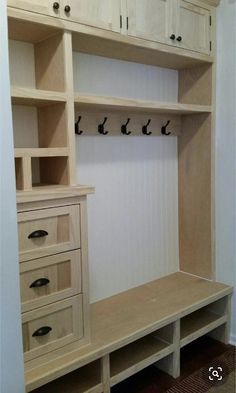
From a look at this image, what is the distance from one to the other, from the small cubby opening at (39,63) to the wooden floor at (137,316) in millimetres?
1225

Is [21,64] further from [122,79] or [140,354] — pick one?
[140,354]

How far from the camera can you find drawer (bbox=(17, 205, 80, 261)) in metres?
1.49

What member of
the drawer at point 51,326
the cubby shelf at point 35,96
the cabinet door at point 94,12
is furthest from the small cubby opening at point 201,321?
the cabinet door at point 94,12

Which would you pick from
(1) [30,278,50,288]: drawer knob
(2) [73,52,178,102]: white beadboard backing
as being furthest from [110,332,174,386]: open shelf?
(2) [73,52,178,102]: white beadboard backing

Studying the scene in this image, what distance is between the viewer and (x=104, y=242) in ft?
7.43

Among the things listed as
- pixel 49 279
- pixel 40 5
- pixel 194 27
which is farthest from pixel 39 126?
pixel 194 27

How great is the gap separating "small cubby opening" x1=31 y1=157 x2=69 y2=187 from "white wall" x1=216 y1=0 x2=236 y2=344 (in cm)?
119

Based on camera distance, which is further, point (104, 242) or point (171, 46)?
point (104, 242)

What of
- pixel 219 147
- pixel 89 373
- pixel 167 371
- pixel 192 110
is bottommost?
pixel 167 371

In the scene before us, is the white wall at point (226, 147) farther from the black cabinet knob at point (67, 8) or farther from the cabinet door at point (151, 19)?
the black cabinet knob at point (67, 8)

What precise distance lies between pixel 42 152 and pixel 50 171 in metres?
0.24

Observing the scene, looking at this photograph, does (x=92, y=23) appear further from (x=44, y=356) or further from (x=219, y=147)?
(x=44, y=356)

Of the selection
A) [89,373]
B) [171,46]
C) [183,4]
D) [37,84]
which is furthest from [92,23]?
[89,373]

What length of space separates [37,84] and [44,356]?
130cm
